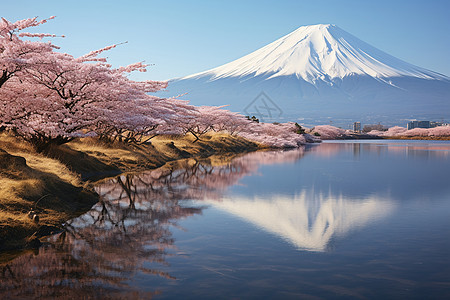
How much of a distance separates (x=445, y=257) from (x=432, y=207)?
7069mm

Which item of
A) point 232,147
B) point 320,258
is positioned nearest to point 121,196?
point 320,258

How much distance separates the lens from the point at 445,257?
938cm

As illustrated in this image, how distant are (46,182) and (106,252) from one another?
5532 mm

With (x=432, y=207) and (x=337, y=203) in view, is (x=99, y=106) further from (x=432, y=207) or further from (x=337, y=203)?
(x=432, y=207)

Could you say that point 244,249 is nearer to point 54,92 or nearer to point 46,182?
point 46,182

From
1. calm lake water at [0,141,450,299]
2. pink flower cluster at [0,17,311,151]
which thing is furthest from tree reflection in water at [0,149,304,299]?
pink flower cluster at [0,17,311,151]

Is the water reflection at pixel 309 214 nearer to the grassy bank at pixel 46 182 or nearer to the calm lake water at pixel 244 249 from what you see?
the calm lake water at pixel 244 249

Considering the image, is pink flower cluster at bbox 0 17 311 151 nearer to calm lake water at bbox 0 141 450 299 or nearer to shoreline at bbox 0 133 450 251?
shoreline at bbox 0 133 450 251

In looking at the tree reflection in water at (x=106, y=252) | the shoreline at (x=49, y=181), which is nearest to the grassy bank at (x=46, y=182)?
the shoreline at (x=49, y=181)

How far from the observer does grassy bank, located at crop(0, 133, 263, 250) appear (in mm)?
10070

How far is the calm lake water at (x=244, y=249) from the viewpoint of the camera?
7.44 m

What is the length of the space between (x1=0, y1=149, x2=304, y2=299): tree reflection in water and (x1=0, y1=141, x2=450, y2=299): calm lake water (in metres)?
0.03

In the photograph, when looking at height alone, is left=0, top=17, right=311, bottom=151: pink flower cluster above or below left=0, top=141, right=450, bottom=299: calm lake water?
above

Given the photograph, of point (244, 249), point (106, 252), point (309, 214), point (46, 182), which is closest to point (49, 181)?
point (46, 182)
